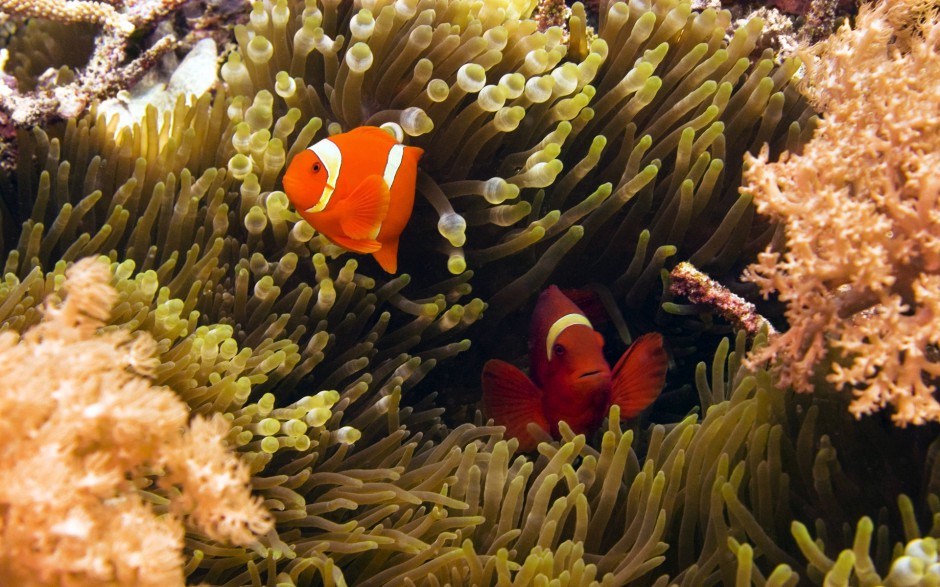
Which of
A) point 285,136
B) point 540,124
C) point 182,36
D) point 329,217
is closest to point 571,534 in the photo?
point 329,217

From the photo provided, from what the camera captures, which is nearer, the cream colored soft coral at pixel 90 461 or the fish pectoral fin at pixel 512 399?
the cream colored soft coral at pixel 90 461

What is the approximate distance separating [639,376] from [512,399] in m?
0.37

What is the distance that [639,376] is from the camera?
204 cm

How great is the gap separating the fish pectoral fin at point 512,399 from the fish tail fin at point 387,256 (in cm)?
40

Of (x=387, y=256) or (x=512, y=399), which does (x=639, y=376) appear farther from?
(x=387, y=256)

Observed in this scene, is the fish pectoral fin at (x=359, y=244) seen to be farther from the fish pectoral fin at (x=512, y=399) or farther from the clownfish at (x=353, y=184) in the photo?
the fish pectoral fin at (x=512, y=399)

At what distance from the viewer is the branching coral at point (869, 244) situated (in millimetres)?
1396

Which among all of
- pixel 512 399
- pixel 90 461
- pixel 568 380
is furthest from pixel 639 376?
pixel 90 461

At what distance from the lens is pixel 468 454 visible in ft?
5.99

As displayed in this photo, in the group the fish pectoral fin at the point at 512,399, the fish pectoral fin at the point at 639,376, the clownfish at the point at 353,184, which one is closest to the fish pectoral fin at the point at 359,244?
the clownfish at the point at 353,184

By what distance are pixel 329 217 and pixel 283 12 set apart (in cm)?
69

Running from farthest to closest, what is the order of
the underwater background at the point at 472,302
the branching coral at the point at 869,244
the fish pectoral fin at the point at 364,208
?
the fish pectoral fin at the point at 364,208
the branching coral at the point at 869,244
the underwater background at the point at 472,302

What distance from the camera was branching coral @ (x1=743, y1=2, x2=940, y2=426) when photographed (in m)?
1.40

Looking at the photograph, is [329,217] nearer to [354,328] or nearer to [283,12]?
[354,328]
